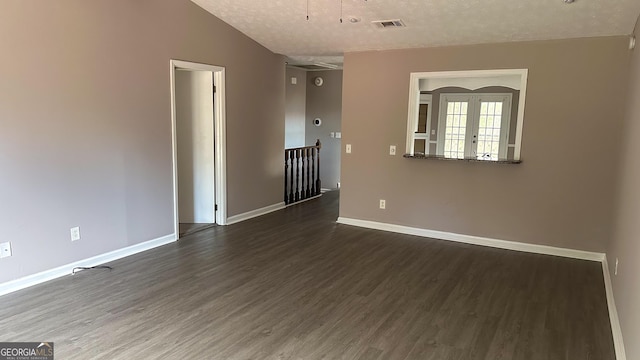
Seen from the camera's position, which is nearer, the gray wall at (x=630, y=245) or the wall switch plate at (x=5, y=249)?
the gray wall at (x=630, y=245)

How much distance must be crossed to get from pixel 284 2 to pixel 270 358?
3.37 metres

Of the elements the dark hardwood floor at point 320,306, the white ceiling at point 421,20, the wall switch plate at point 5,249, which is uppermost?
the white ceiling at point 421,20

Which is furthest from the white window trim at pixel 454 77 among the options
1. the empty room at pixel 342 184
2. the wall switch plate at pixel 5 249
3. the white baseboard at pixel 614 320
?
the wall switch plate at pixel 5 249

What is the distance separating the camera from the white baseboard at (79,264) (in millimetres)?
3320

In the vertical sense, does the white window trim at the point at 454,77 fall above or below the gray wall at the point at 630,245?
above

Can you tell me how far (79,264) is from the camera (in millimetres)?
3783

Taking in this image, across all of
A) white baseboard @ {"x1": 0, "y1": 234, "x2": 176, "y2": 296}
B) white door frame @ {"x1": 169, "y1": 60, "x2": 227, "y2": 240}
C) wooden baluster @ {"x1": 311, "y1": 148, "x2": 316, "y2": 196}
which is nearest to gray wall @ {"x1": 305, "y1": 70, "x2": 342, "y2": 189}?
wooden baluster @ {"x1": 311, "y1": 148, "x2": 316, "y2": 196}

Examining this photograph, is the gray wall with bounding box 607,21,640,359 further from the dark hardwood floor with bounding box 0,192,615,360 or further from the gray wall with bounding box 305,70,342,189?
the gray wall with bounding box 305,70,342,189

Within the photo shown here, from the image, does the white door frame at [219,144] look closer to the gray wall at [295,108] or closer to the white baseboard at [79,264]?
the white baseboard at [79,264]

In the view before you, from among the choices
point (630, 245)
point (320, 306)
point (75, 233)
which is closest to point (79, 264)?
point (75, 233)

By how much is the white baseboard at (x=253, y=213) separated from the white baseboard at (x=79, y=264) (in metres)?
1.00

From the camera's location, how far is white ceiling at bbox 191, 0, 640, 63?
365 centimetres

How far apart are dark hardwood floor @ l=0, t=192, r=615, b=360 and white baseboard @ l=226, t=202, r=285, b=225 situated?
98 cm

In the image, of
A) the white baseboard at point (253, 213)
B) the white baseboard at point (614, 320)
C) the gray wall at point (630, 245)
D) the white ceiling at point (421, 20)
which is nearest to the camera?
the gray wall at point (630, 245)
